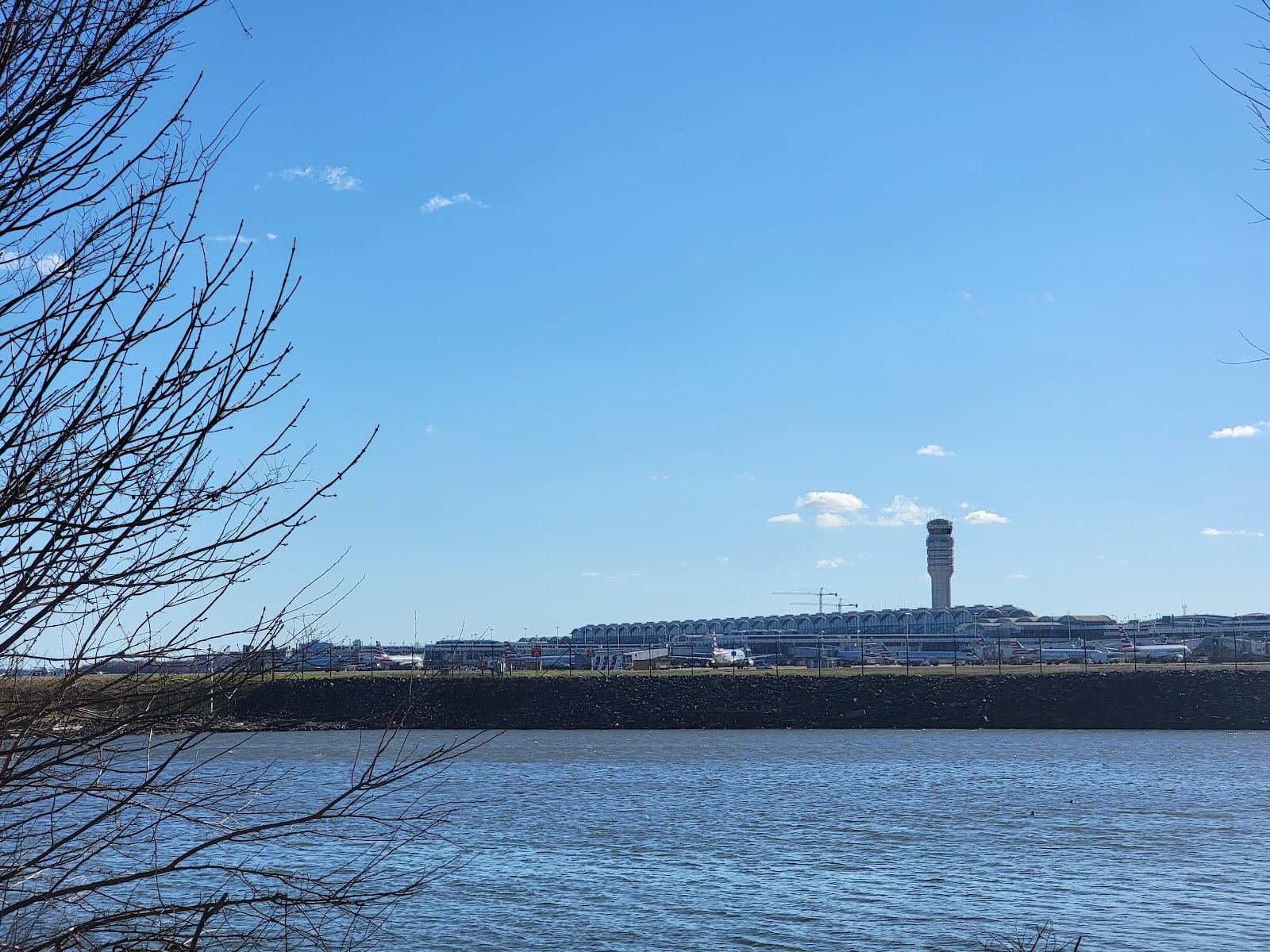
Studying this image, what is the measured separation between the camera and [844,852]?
109ft

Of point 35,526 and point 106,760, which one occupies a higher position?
point 35,526

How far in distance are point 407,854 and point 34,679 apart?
29.5 metres

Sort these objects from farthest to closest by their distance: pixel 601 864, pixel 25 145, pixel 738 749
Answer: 1. pixel 738 749
2. pixel 601 864
3. pixel 25 145

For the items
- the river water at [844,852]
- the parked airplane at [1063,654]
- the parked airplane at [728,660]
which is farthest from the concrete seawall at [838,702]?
the parked airplane at [1063,654]

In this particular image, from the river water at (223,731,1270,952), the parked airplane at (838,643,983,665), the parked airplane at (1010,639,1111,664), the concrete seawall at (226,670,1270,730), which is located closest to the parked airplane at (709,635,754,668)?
the parked airplane at (838,643,983,665)

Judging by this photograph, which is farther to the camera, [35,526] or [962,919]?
[962,919]

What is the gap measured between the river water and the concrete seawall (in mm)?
19339

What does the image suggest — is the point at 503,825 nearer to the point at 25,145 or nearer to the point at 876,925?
the point at 876,925

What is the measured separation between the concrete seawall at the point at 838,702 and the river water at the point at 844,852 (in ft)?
63.4

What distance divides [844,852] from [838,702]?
5334 cm

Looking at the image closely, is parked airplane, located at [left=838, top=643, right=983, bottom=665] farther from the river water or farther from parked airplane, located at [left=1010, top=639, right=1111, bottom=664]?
the river water

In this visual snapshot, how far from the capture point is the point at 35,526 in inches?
171

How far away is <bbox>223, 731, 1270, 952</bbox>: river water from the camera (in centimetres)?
2362

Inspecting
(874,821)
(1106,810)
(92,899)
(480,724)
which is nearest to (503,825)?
(874,821)
